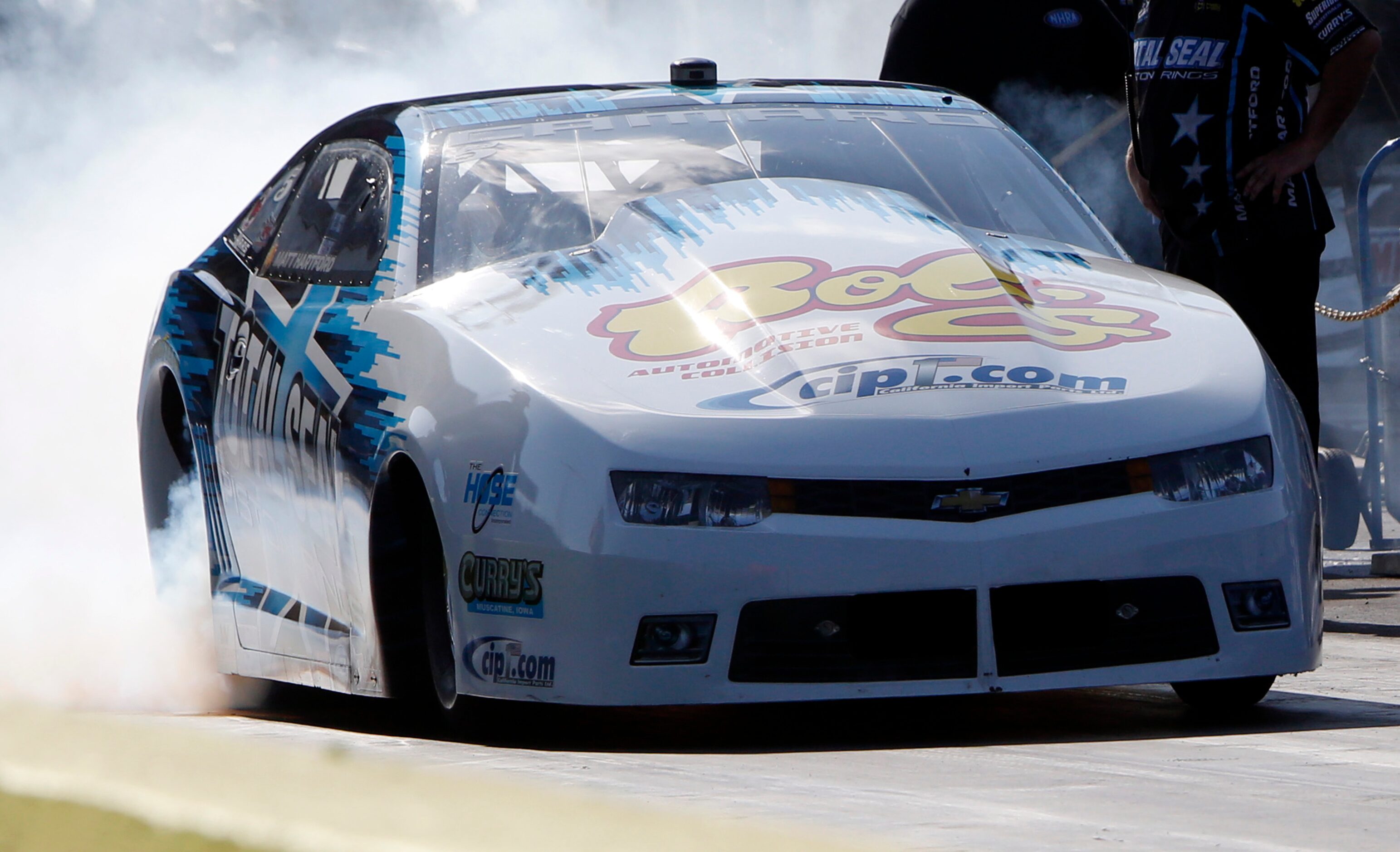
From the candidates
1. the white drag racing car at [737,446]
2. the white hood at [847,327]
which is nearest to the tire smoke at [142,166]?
the white drag racing car at [737,446]

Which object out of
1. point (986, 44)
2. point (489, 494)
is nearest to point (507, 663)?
point (489, 494)

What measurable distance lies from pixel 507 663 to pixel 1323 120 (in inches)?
132

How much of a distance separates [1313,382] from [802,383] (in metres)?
2.80

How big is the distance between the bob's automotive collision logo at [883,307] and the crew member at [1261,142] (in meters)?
1.98

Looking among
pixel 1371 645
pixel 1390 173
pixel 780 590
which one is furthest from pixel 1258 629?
pixel 1390 173

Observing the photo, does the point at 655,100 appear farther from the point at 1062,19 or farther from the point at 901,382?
the point at 1062,19

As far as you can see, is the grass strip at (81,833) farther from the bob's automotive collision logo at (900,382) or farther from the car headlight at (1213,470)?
the car headlight at (1213,470)

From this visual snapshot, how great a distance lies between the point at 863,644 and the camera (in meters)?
4.07

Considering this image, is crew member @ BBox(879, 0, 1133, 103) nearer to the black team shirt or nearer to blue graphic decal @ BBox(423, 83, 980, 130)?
the black team shirt

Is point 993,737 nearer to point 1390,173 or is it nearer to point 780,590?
point 780,590

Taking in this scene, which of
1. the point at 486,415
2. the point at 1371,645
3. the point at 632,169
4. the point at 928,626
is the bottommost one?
the point at 1371,645

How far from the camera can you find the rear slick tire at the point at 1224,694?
457 cm

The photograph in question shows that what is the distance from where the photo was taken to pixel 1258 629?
4.30 m

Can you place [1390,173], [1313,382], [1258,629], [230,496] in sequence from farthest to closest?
[1390,173] < [1313,382] < [230,496] < [1258,629]
